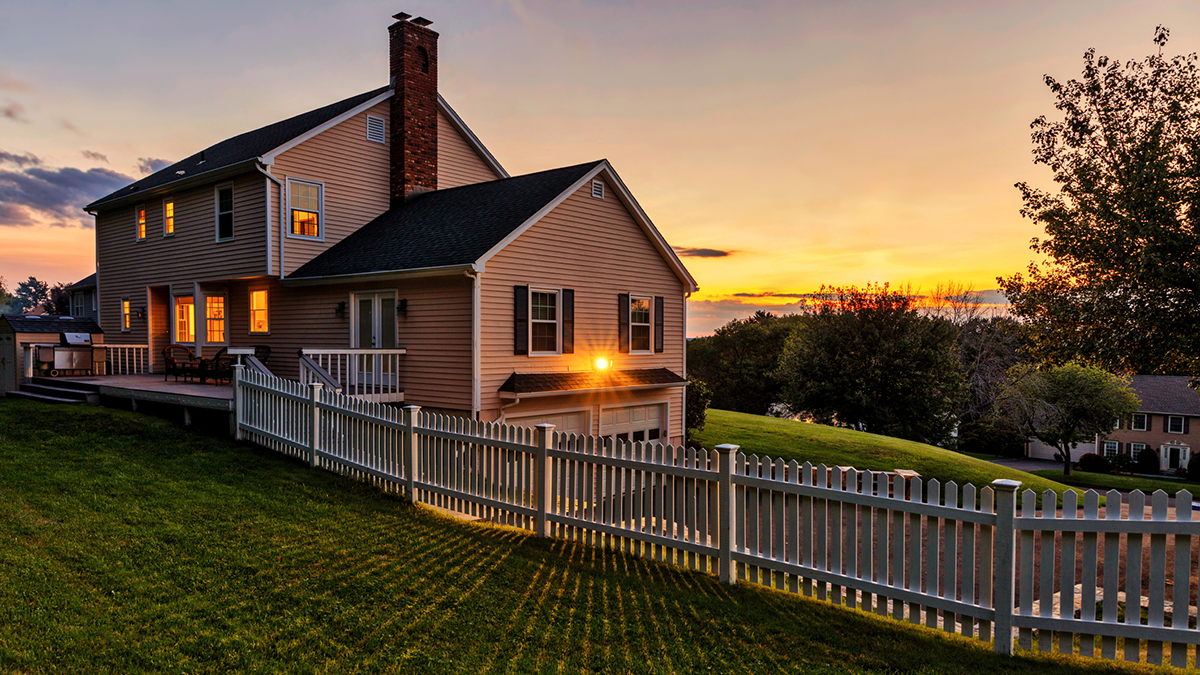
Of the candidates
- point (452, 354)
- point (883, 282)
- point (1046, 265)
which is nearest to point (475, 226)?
point (452, 354)

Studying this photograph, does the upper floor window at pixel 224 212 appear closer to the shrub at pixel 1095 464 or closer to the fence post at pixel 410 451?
the fence post at pixel 410 451

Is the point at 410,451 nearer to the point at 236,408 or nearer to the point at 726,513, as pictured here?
the point at 726,513

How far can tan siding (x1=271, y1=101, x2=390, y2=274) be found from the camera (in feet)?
53.5

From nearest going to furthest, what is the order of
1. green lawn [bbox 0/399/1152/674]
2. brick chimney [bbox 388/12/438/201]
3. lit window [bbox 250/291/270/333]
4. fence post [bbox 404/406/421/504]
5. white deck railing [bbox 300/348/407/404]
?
green lawn [bbox 0/399/1152/674] → fence post [bbox 404/406/421/504] → white deck railing [bbox 300/348/407/404] → lit window [bbox 250/291/270/333] → brick chimney [bbox 388/12/438/201]

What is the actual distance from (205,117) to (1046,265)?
101 ft

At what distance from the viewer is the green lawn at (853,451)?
19.2m

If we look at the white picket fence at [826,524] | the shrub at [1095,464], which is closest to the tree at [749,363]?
the shrub at [1095,464]

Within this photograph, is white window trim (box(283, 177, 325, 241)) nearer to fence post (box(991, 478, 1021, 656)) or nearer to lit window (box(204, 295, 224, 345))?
lit window (box(204, 295, 224, 345))

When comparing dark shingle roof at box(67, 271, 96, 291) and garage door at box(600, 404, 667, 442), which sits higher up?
dark shingle roof at box(67, 271, 96, 291)

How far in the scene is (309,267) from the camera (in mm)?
16219

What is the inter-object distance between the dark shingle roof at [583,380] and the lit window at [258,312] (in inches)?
340

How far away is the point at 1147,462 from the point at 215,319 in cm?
5740

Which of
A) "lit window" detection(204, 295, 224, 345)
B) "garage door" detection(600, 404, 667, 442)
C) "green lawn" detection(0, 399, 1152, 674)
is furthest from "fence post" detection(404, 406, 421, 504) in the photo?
"lit window" detection(204, 295, 224, 345)

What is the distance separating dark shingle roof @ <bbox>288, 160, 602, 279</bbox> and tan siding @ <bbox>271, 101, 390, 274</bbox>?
326 mm
